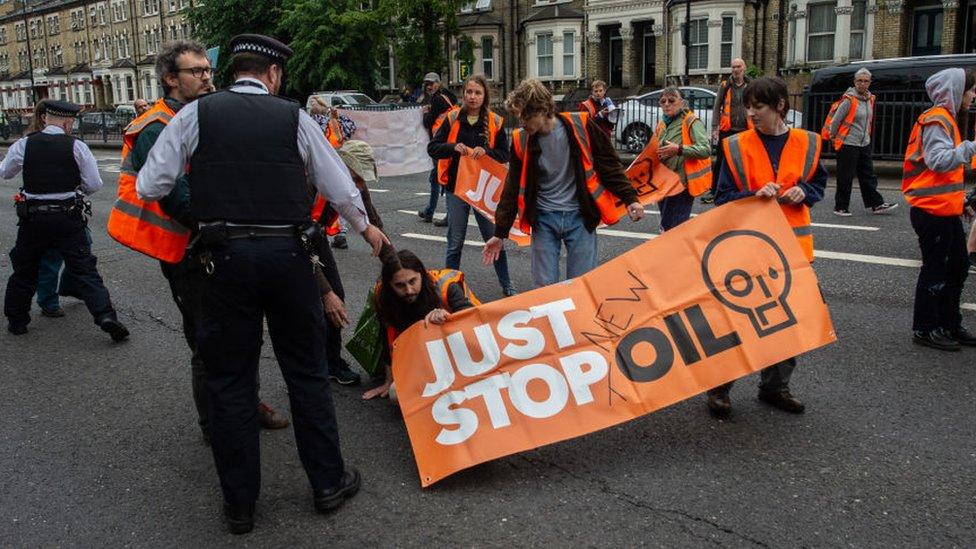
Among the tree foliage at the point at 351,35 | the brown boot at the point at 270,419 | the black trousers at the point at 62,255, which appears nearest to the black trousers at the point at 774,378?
the brown boot at the point at 270,419

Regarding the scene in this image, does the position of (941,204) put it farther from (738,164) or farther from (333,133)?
(333,133)

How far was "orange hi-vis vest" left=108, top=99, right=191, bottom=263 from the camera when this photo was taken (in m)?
4.03

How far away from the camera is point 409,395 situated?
165 inches

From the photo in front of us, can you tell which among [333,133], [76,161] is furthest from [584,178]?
[333,133]

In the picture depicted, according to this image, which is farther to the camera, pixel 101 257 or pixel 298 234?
pixel 101 257

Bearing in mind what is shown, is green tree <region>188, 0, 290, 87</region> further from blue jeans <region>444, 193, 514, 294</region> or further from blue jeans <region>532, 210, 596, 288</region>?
blue jeans <region>532, 210, 596, 288</region>

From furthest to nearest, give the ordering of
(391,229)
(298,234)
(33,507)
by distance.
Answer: (391,229) → (33,507) → (298,234)

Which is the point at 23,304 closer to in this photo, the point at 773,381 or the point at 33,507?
the point at 33,507

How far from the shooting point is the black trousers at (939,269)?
17.9 feet

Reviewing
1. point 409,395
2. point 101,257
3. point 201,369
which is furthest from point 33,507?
point 101,257

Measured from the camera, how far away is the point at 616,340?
4230mm

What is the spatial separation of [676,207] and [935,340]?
2.63 metres

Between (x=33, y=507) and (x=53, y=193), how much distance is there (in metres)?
3.53

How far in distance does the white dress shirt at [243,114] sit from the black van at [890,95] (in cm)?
1354
